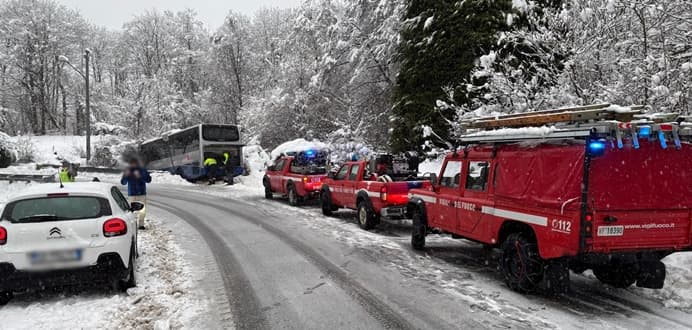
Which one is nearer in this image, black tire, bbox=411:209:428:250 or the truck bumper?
black tire, bbox=411:209:428:250

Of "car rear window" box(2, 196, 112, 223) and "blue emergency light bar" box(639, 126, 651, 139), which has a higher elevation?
"blue emergency light bar" box(639, 126, 651, 139)

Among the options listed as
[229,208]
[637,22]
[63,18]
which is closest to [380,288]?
[637,22]

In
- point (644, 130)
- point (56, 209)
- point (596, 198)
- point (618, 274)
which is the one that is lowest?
point (618, 274)

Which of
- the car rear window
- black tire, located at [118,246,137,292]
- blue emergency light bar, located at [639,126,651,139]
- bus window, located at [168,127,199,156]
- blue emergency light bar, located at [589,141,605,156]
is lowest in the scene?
black tire, located at [118,246,137,292]

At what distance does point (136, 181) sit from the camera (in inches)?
388

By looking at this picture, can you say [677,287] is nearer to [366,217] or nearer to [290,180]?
[366,217]

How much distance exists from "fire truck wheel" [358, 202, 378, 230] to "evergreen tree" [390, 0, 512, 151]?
238 inches

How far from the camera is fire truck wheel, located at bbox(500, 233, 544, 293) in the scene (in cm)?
647

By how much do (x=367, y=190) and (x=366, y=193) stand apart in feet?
0.25

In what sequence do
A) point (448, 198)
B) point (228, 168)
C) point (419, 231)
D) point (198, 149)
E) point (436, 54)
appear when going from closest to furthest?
point (448, 198), point (419, 231), point (436, 54), point (198, 149), point (228, 168)

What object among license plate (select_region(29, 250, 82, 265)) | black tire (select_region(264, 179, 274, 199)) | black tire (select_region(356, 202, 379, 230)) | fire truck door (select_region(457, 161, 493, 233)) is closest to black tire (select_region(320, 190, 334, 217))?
black tire (select_region(356, 202, 379, 230))

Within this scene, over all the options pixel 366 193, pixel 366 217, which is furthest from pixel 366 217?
pixel 366 193

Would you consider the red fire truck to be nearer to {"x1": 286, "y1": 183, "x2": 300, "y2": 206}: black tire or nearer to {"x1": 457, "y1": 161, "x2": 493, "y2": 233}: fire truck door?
{"x1": 457, "y1": 161, "x2": 493, "y2": 233}: fire truck door

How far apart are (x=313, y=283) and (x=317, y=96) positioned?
25.9 m
